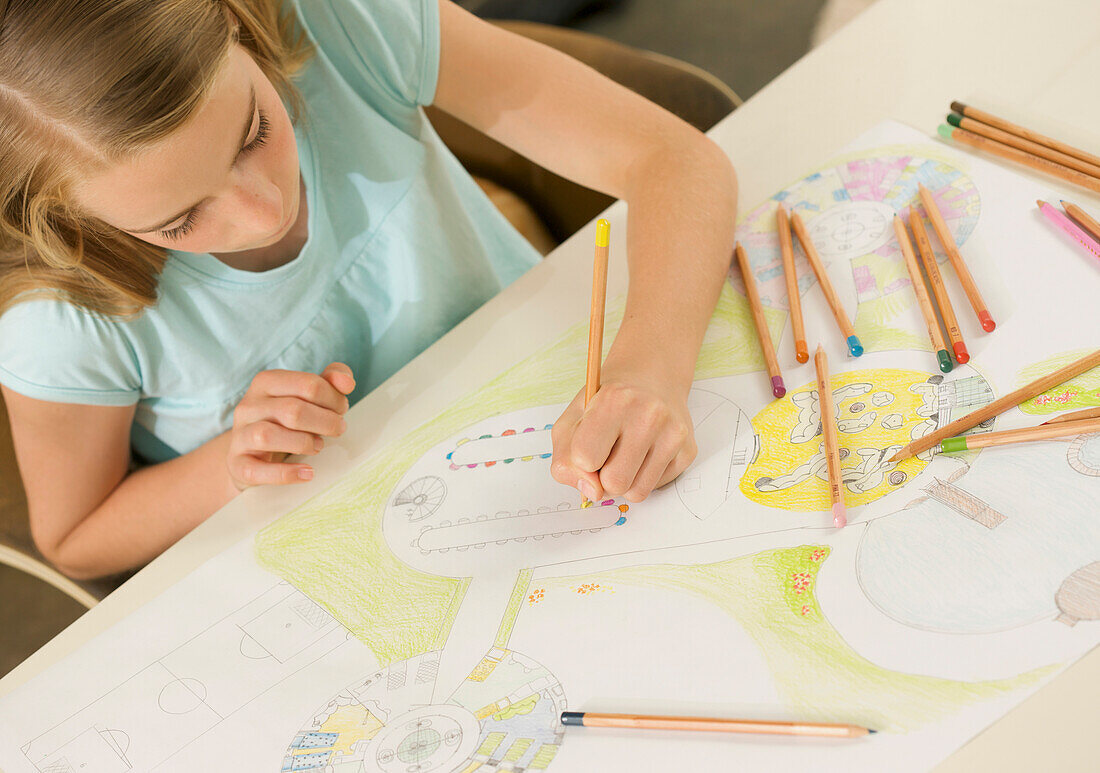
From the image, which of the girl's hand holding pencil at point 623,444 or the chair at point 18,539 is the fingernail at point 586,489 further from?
the chair at point 18,539

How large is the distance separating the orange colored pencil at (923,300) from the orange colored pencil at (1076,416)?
0.23ft

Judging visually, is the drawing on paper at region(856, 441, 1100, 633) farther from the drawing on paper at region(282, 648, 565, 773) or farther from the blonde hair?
→ the blonde hair

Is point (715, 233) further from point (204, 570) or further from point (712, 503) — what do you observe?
point (204, 570)

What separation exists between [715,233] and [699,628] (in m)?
0.32

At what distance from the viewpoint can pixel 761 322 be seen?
63 centimetres

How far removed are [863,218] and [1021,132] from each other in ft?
0.44

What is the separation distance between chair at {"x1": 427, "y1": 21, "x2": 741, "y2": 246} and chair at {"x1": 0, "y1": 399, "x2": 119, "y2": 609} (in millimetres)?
577

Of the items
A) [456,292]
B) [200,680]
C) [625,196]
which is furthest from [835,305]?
[200,680]

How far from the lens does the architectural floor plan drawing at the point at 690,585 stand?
0.44 meters

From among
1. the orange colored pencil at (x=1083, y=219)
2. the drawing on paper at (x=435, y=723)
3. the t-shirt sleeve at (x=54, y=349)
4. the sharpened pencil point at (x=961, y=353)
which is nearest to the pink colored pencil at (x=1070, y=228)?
the orange colored pencil at (x=1083, y=219)

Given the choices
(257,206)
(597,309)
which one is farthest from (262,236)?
(597,309)

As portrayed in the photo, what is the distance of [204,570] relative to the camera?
607 mm

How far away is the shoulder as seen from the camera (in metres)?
0.74

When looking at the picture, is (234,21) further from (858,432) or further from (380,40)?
(858,432)
